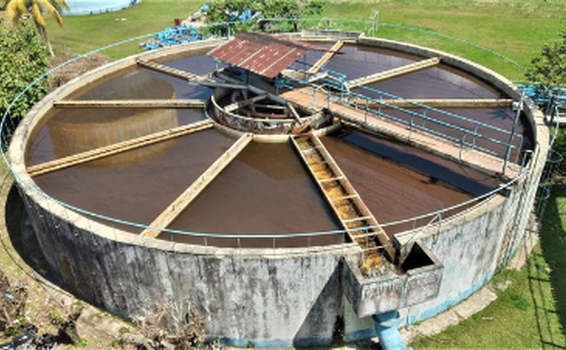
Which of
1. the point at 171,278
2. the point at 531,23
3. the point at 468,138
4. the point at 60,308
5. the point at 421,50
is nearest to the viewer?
the point at 171,278

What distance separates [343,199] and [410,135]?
454 cm

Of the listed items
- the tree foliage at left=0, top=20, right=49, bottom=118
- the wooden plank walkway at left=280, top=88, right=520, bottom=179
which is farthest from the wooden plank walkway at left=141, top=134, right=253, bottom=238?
the tree foliage at left=0, top=20, right=49, bottom=118

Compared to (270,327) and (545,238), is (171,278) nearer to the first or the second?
(270,327)

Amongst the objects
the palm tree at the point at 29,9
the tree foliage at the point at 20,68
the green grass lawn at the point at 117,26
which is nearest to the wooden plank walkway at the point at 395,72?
the tree foliage at the point at 20,68

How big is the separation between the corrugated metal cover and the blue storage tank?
45.0 m

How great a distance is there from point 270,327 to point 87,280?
724cm

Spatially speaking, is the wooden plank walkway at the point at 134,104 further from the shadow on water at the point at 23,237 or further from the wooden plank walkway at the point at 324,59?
the wooden plank walkway at the point at 324,59

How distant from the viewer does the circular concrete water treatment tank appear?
Result: 56.0 feet

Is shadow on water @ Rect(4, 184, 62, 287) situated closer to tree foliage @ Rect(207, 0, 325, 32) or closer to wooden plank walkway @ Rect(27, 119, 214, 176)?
wooden plank walkway @ Rect(27, 119, 214, 176)

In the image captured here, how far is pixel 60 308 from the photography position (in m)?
20.0

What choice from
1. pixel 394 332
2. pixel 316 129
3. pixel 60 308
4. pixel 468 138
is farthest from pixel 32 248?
pixel 468 138

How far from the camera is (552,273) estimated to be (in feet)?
70.5

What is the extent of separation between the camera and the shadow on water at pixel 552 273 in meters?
18.8

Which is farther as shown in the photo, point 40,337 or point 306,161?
point 306,161
